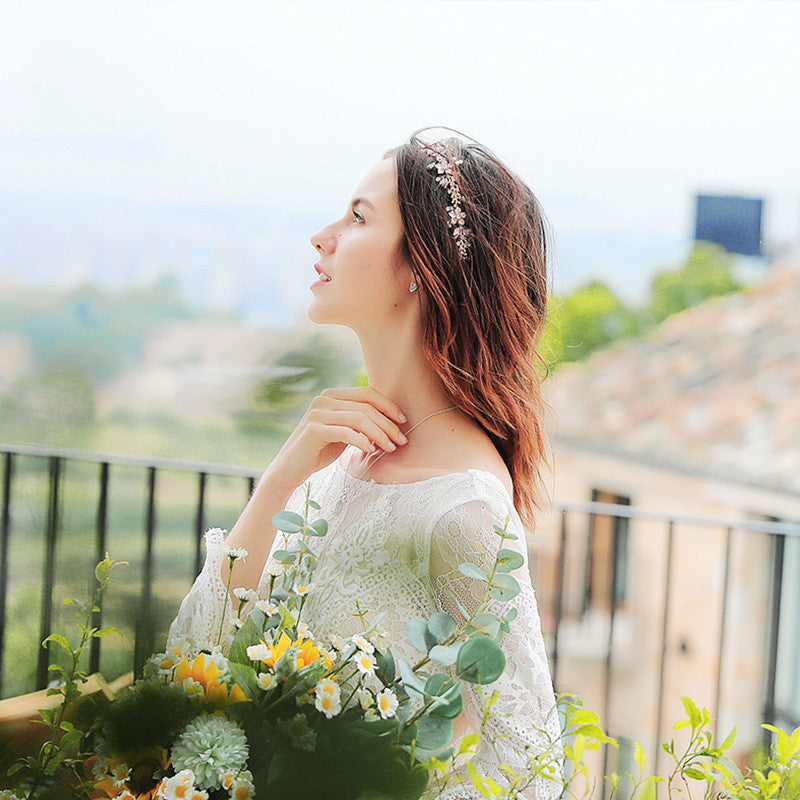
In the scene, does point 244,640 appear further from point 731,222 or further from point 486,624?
point 731,222

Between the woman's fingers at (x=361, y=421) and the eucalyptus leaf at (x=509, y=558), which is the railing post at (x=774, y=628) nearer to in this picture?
the woman's fingers at (x=361, y=421)

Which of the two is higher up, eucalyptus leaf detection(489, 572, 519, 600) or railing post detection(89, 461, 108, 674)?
railing post detection(89, 461, 108, 674)

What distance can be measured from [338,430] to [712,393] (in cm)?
821

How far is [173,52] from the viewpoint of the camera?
0.39 meters

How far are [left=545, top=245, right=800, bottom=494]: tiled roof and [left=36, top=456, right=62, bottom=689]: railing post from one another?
6923 mm

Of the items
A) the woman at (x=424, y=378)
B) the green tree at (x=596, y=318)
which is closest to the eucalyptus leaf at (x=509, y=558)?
the woman at (x=424, y=378)

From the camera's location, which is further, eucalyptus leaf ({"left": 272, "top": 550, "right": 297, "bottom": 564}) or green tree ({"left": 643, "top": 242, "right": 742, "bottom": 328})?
green tree ({"left": 643, "top": 242, "right": 742, "bottom": 328})

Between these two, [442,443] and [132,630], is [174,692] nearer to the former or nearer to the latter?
[132,630]

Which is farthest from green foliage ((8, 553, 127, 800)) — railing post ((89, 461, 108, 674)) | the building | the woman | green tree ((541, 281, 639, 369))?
green tree ((541, 281, 639, 369))

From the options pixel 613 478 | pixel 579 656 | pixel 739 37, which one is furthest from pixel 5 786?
pixel 739 37

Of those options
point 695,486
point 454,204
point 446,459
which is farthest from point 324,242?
point 695,486

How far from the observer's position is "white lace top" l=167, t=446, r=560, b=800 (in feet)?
2.26

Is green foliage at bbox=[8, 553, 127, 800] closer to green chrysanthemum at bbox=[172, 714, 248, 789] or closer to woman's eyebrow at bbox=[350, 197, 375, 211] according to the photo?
green chrysanthemum at bbox=[172, 714, 248, 789]

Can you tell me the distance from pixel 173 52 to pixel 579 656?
975 cm
